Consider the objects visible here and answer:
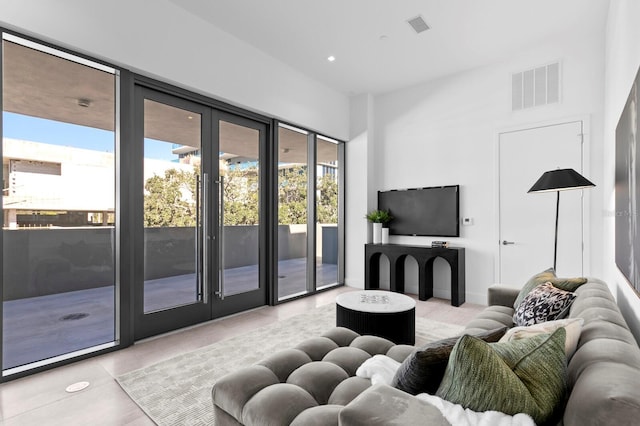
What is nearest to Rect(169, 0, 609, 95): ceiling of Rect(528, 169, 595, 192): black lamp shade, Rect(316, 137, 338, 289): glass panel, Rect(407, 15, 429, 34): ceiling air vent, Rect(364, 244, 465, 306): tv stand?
Rect(407, 15, 429, 34): ceiling air vent

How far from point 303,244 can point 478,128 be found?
9.75 feet

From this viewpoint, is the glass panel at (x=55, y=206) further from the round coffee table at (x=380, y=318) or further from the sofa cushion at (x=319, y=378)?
the sofa cushion at (x=319, y=378)

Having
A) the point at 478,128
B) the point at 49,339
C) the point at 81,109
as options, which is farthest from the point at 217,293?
the point at 478,128

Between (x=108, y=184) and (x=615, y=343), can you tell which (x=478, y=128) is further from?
(x=108, y=184)

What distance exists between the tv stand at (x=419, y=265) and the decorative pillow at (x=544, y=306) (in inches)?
92.6

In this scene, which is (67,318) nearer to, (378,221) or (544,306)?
(544,306)

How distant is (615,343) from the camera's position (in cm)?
115

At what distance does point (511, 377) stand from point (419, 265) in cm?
393

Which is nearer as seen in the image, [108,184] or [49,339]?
[49,339]

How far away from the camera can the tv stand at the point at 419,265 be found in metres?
4.57

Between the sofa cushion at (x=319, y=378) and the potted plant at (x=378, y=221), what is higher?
the potted plant at (x=378, y=221)

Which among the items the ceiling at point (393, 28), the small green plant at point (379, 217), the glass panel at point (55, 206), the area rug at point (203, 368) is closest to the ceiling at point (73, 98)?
the glass panel at point (55, 206)

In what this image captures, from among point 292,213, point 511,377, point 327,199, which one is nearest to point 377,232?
point 327,199

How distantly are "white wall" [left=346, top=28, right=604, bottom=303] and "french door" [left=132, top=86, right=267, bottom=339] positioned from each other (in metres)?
2.12
